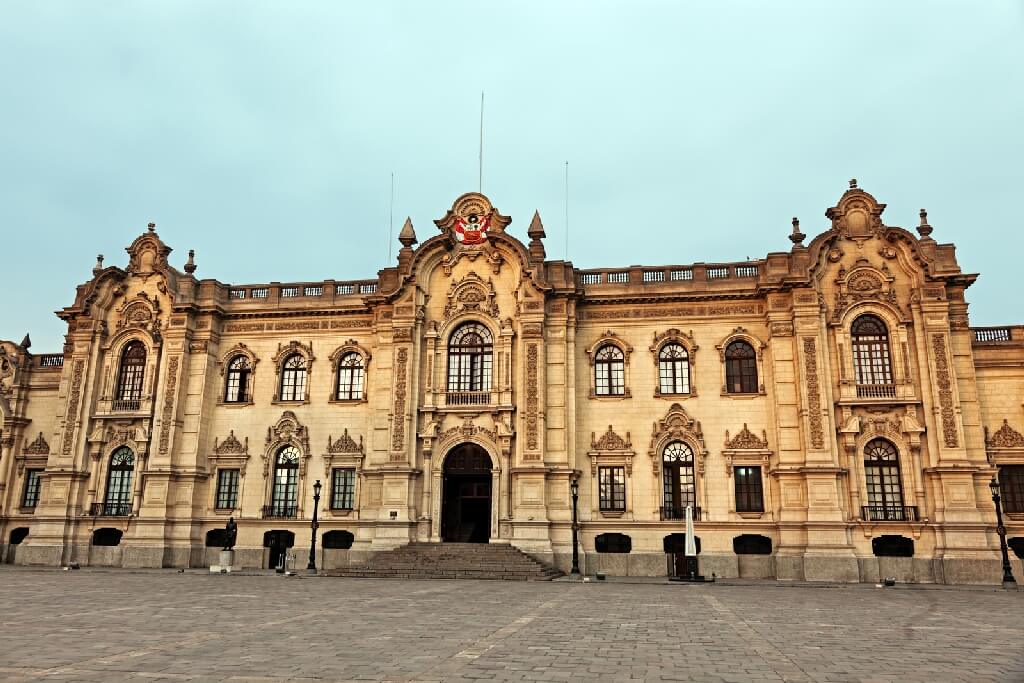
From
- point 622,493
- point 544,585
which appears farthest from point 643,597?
point 622,493

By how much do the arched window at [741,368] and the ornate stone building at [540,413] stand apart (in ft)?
0.29

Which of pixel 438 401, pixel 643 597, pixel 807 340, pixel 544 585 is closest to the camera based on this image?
pixel 643 597

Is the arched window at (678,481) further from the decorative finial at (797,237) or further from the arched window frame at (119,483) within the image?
the arched window frame at (119,483)

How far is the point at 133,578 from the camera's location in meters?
27.4

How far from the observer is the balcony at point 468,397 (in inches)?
1325

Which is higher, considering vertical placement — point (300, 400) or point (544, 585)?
point (300, 400)

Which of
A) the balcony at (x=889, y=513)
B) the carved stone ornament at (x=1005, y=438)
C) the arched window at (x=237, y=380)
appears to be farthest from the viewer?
the arched window at (x=237, y=380)

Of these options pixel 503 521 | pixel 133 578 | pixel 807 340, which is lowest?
pixel 133 578

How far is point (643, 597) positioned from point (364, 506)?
15663 millimetres

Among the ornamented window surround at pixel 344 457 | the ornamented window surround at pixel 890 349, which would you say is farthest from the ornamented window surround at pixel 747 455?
the ornamented window surround at pixel 344 457

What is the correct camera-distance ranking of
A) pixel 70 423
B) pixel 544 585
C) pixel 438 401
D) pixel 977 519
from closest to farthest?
pixel 544 585, pixel 977 519, pixel 438 401, pixel 70 423

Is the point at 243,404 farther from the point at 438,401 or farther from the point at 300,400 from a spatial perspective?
the point at 438,401

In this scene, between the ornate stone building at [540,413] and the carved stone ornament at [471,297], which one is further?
the carved stone ornament at [471,297]

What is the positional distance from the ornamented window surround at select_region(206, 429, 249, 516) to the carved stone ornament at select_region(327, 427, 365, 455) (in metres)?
4.07
